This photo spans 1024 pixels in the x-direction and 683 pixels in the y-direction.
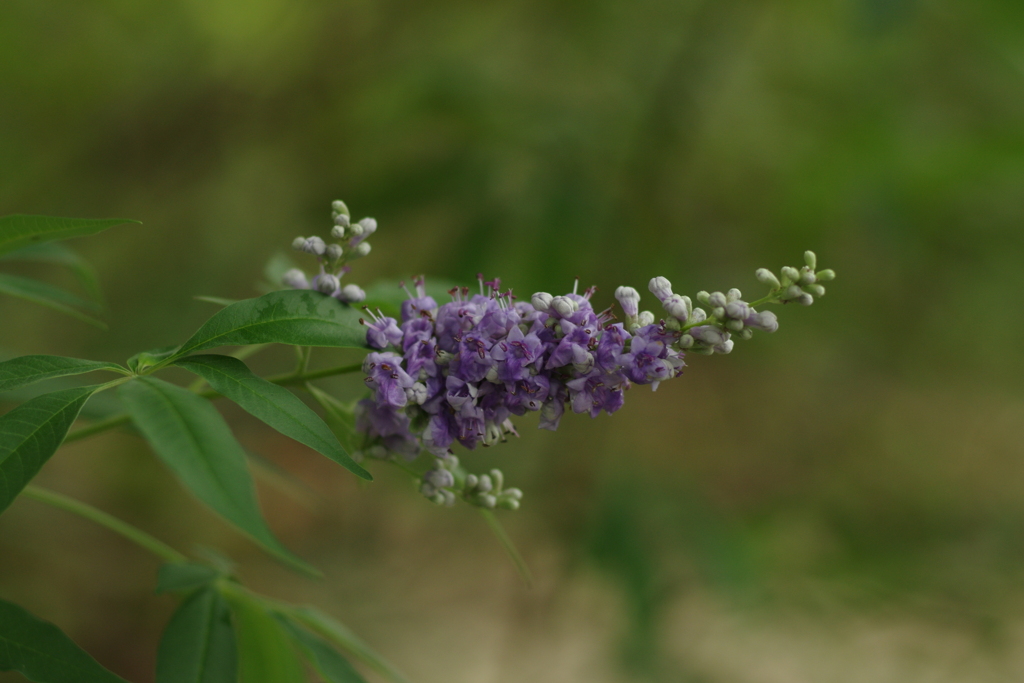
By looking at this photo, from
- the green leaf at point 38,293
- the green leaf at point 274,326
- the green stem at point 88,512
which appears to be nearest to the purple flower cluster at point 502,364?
the green leaf at point 274,326

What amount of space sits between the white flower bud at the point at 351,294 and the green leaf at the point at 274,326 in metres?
0.12

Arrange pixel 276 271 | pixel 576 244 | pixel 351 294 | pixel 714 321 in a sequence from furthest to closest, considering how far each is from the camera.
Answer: pixel 576 244 < pixel 276 271 < pixel 351 294 < pixel 714 321

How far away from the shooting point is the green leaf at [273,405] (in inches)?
58.1

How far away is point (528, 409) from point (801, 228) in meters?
3.47

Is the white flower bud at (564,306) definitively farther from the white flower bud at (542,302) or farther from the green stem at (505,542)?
the green stem at (505,542)

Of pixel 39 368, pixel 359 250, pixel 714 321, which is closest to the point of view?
pixel 39 368

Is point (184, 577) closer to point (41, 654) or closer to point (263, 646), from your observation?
point (263, 646)

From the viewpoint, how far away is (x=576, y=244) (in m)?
4.34

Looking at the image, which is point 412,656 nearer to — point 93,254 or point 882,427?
point 93,254

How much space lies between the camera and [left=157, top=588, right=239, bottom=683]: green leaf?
6.46 ft

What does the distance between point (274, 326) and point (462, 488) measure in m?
0.77

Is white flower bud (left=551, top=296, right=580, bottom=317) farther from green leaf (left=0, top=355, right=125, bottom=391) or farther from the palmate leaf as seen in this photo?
green leaf (left=0, top=355, right=125, bottom=391)

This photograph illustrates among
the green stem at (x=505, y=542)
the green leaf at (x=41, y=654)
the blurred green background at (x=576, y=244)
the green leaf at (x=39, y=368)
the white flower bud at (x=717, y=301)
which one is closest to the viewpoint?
the green leaf at (x=39, y=368)

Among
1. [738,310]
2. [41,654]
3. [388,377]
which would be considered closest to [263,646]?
[41,654]
